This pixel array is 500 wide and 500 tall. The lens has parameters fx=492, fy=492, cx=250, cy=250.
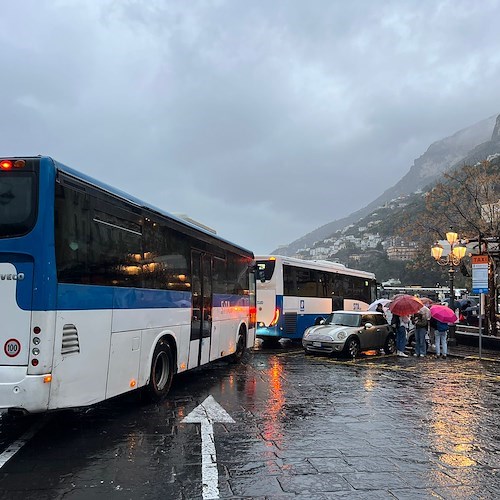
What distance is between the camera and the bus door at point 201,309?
33.5ft

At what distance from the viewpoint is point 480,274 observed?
54.5ft

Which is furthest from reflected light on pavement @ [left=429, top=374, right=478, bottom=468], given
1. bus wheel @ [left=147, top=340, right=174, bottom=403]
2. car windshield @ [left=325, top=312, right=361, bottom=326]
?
car windshield @ [left=325, top=312, right=361, bottom=326]

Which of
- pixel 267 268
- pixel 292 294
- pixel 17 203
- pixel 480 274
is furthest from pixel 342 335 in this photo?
Answer: pixel 17 203

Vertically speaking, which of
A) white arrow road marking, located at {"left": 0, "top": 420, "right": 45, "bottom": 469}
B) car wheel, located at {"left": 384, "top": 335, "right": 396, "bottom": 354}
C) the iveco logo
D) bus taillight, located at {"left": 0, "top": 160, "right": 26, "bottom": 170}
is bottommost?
white arrow road marking, located at {"left": 0, "top": 420, "right": 45, "bottom": 469}

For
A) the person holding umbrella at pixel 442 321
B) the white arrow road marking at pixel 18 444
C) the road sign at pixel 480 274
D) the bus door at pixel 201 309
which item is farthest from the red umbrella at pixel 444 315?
the white arrow road marking at pixel 18 444

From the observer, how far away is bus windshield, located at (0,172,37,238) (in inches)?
223

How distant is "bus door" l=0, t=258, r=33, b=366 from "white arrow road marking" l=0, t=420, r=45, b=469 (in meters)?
1.08

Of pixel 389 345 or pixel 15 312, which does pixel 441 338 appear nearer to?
pixel 389 345

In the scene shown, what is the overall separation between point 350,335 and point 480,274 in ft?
16.4

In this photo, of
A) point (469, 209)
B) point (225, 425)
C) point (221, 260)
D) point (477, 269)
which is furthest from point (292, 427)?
point (469, 209)

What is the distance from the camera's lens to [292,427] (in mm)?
7141

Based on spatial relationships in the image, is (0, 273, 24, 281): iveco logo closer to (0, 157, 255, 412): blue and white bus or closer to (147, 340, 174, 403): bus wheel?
(0, 157, 255, 412): blue and white bus

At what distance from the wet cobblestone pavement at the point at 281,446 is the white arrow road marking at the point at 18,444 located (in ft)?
0.26

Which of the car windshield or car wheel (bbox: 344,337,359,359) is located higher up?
the car windshield
